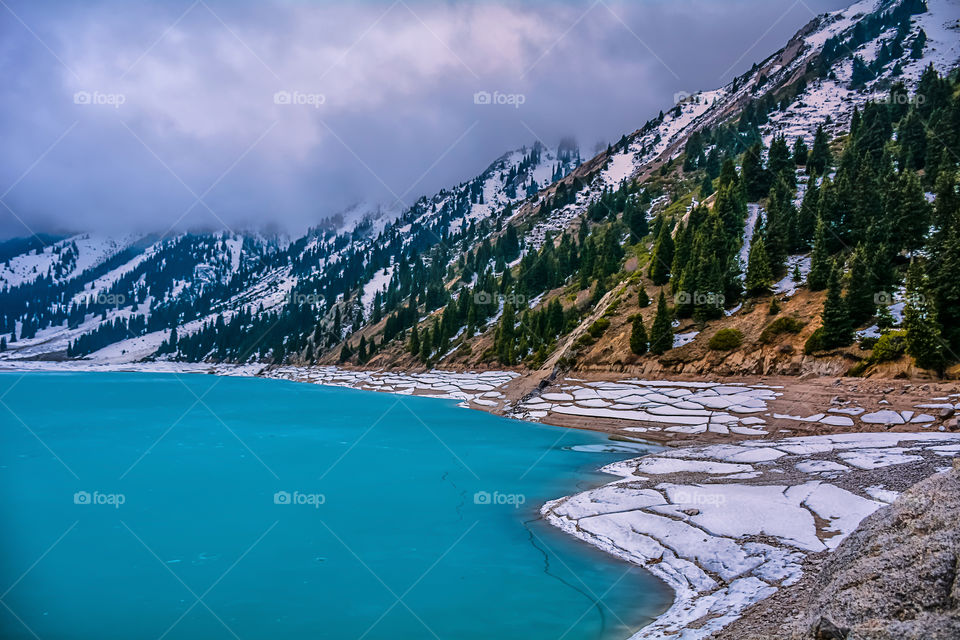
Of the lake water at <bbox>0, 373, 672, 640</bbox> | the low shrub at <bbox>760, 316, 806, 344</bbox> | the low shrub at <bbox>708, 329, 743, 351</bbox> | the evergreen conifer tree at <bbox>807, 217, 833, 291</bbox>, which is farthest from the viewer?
the low shrub at <bbox>708, 329, 743, 351</bbox>

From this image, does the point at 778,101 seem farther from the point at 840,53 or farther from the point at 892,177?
the point at 892,177

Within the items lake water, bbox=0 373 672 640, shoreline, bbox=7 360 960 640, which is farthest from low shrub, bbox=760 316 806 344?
lake water, bbox=0 373 672 640

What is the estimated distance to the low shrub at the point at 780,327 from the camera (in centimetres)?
3691

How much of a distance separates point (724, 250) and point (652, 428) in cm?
2592

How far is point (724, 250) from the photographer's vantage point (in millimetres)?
50250

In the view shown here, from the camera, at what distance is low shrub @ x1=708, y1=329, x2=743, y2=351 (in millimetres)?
39250

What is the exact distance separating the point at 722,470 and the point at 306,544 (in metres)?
14.6

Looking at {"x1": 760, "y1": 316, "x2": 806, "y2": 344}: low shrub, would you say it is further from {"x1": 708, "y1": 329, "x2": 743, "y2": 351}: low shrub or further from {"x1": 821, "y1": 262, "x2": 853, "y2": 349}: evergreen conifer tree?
{"x1": 821, "y1": 262, "x2": 853, "y2": 349}: evergreen conifer tree

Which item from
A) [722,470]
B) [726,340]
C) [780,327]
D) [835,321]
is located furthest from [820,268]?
[722,470]

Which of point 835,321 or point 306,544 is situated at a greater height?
point 835,321

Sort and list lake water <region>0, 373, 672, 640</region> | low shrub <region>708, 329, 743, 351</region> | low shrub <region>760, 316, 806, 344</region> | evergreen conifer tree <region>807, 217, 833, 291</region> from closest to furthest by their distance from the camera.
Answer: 1. lake water <region>0, 373, 672, 640</region>
2. low shrub <region>760, 316, 806, 344</region>
3. evergreen conifer tree <region>807, 217, 833, 291</region>
4. low shrub <region>708, 329, 743, 351</region>

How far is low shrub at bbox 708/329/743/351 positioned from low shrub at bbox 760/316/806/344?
1.70 meters

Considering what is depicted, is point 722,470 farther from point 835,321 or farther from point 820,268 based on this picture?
point 820,268

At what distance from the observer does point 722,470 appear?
63.0ft
